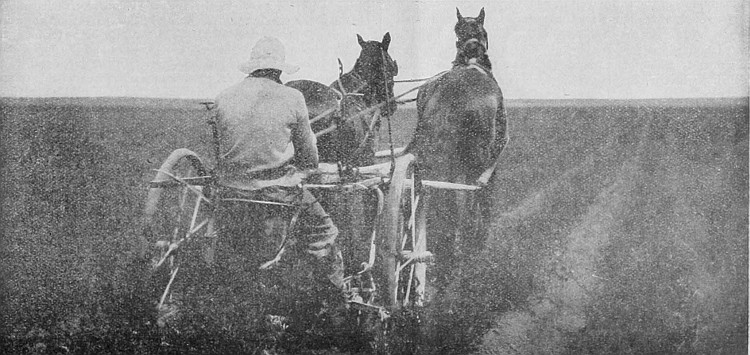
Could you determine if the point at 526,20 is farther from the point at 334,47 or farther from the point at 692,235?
the point at 692,235

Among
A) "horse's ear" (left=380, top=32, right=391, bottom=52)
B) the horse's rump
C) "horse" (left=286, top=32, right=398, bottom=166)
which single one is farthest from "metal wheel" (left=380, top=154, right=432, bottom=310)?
"horse's ear" (left=380, top=32, right=391, bottom=52)

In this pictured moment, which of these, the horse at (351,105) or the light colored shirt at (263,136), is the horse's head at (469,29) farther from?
the light colored shirt at (263,136)

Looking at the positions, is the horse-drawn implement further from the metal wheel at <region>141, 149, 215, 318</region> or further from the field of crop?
the field of crop

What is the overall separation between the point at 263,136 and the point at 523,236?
5.07 feet

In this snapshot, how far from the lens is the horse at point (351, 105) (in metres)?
3.46

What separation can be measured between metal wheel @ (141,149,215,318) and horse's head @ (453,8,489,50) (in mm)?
1577

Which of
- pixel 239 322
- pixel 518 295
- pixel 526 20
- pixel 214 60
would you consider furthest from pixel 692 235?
pixel 214 60

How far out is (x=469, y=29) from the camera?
343 cm

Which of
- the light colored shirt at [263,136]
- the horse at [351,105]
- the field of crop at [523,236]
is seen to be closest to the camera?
the light colored shirt at [263,136]

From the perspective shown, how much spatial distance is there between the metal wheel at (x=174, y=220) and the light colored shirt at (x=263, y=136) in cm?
16

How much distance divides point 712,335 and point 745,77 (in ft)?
4.90

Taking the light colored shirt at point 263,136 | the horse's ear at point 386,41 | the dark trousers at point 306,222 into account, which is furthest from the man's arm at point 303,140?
the horse's ear at point 386,41

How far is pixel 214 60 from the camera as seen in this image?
11.2ft

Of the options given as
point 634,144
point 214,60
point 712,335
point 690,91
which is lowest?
point 712,335
